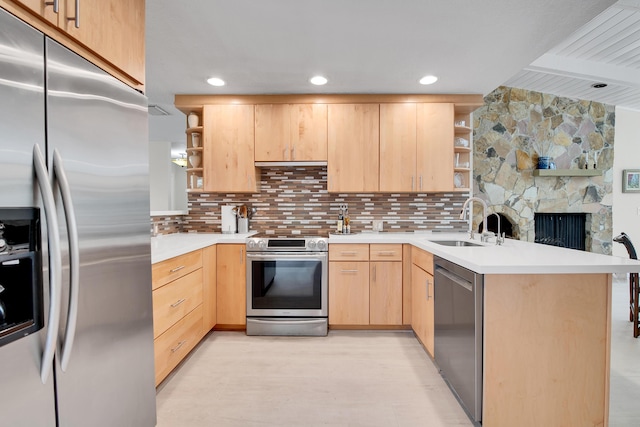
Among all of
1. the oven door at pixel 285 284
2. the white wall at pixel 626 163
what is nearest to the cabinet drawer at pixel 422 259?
the oven door at pixel 285 284

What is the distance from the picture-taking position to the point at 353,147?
127 inches

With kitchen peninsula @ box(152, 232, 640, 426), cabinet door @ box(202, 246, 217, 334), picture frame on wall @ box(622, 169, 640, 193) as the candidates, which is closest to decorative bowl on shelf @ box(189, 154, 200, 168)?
cabinet door @ box(202, 246, 217, 334)

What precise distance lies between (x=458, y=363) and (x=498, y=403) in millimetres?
281

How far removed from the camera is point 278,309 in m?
2.93

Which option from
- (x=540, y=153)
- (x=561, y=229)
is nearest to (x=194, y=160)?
(x=540, y=153)

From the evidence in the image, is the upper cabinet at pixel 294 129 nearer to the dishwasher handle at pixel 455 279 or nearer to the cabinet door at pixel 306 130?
the cabinet door at pixel 306 130

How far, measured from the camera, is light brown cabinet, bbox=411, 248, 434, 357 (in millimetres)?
2355

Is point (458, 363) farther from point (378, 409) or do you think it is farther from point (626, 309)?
point (626, 309)

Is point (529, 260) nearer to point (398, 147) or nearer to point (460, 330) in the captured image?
point (460, 330)

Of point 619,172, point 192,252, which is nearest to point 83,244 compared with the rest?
point 192,252

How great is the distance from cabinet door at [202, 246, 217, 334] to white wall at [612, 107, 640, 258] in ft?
19.8

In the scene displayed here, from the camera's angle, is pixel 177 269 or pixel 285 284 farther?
pixel 285 284

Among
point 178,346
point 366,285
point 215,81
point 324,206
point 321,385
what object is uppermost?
point 215,81

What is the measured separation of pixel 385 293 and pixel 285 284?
3.06 feet
